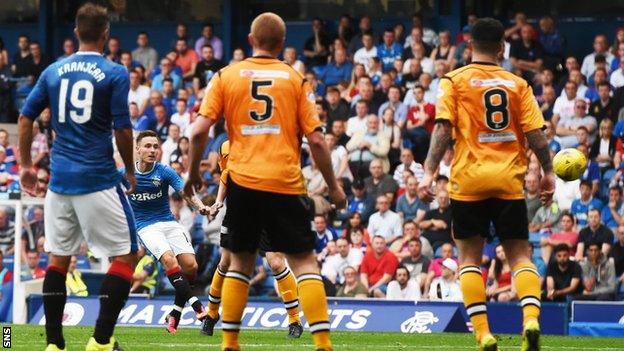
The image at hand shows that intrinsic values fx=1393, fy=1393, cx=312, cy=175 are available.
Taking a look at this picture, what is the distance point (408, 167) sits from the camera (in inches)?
884

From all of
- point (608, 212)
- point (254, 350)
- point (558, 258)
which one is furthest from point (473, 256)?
point (608, 212)

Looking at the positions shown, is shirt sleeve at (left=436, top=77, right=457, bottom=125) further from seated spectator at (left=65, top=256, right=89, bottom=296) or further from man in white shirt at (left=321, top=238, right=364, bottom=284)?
seated spectator at (left=65, top=256, right=89, bottom=296)

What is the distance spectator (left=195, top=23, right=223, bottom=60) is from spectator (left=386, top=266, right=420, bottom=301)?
8.39m

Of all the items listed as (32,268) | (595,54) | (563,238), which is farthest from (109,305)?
(595,54)

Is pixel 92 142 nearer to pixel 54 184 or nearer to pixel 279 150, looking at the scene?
pixel 54 184

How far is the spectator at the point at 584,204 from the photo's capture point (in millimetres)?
20672

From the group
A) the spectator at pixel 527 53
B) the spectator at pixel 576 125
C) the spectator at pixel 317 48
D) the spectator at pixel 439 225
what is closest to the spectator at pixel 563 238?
the spectator at pixel 439 225

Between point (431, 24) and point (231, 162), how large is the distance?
17.0 metres

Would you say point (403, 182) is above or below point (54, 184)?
below

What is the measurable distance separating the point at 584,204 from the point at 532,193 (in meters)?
0.78

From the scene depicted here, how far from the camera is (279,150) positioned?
9.68m

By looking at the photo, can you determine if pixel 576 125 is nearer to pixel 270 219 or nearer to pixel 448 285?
pixel 448 285

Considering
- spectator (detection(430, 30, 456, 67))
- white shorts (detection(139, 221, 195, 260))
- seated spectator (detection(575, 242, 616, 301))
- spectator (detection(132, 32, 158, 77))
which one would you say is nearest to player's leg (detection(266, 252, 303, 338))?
white shorts (detection(139, 221, 195, 260))

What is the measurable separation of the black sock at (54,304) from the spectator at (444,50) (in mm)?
14388
